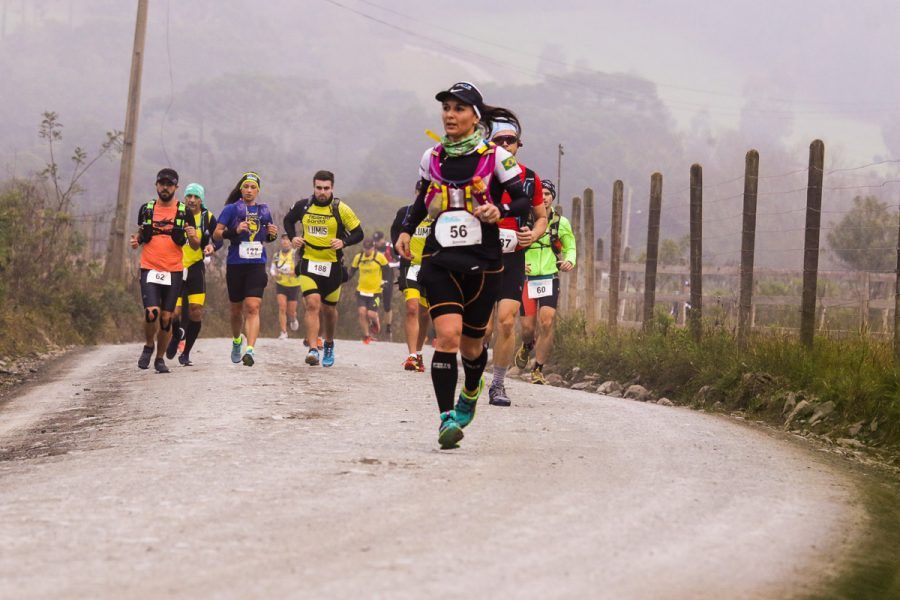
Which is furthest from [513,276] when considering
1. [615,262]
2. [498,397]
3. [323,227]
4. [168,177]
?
[615,262]

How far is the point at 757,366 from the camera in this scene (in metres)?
13.1

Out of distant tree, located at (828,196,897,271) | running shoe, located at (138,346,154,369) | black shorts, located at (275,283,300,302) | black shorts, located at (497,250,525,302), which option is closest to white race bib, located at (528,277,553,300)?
black shorts, located at (497,250,525,302)

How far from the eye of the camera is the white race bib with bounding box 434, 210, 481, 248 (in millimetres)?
7977

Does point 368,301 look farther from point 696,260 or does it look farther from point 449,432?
point 449,432

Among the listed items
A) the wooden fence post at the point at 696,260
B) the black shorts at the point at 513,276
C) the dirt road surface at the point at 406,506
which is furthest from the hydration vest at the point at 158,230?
the wooden fence post at the point at 696,260

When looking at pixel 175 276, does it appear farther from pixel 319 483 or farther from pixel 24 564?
pixel 24 564

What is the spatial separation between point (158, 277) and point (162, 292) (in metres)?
0.23

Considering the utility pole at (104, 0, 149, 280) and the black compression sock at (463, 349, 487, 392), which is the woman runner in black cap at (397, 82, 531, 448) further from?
the utility pole at (104, 0, 149, 280)

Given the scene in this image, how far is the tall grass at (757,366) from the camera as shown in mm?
10758

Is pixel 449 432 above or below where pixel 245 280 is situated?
below

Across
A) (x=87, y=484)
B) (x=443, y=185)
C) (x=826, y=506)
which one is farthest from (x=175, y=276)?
(x=826, y=506)

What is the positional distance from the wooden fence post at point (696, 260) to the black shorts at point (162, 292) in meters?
6.03

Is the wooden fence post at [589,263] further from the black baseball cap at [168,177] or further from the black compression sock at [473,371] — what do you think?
the black compression sock at [473,371]

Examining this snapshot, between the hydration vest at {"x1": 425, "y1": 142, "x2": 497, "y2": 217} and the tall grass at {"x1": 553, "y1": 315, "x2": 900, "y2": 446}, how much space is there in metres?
4.19
